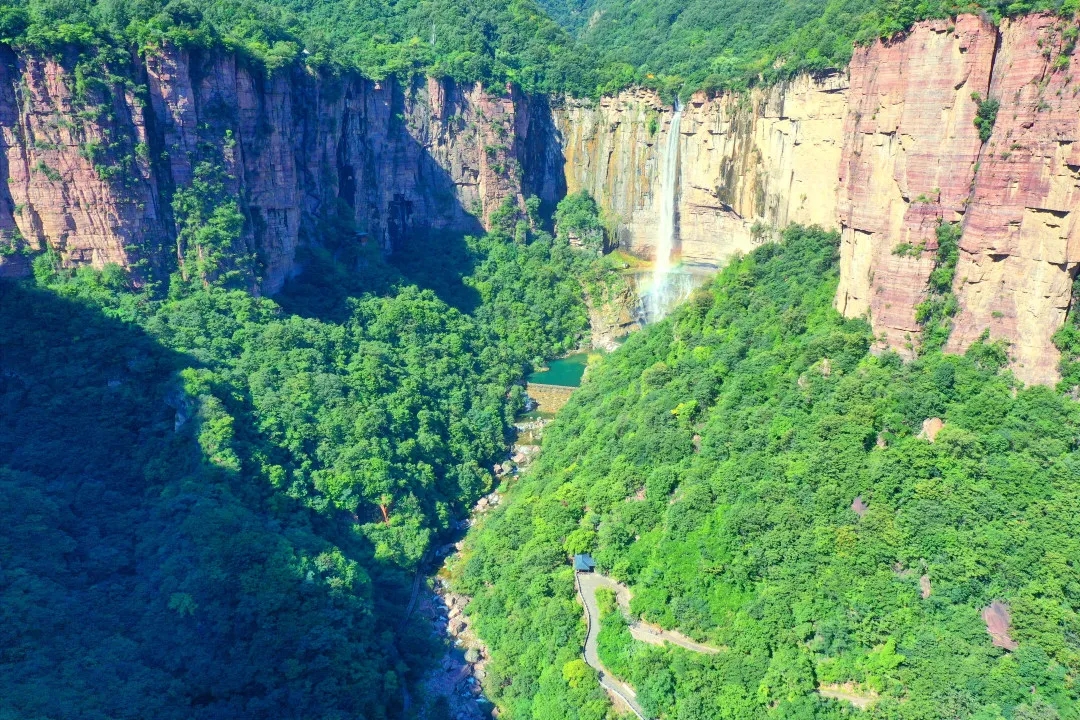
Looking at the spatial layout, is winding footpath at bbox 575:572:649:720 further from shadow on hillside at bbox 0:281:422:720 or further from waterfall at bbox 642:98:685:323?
waterfall at bbox 642:98:685:323

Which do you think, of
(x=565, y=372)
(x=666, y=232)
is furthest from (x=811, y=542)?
(x=666, y=232)

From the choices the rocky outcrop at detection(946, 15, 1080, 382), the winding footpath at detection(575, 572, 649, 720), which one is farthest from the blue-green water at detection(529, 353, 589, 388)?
the rocky outcrop at detection(946, 15, 1080, 382)

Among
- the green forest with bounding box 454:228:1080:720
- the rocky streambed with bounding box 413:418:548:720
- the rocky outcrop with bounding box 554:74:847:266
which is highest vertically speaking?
the rocky outcrop with bounding box 554:74:847:266

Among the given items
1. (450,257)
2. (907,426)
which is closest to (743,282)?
(907,426)

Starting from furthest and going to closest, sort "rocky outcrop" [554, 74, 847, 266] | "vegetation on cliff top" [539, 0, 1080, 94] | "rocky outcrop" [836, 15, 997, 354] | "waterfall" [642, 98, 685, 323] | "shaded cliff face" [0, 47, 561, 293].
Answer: "waterfall" [642, 98, 685, 323], "rocky outcrop" [554, 74, 847, 266], "shaded cliff face" [0, 47, 561, 293], "vegetation on cliff top" [539, 0, 1080, 94], "rocky outcrop" [836, 15, 997, 354]

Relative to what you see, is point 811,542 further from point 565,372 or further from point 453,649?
point 565,372
